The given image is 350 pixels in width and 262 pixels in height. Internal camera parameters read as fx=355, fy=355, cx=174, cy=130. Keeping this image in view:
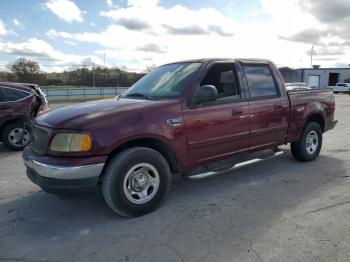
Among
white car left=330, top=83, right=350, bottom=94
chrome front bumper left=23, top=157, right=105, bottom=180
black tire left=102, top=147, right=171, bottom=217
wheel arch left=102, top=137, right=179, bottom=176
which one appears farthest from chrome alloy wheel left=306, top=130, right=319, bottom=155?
white car left=330, top=83, right=350, bottom=94

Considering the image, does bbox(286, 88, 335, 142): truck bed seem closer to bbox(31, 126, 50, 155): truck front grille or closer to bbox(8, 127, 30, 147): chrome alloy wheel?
bbox(31, 126, 50, 155): truck front grille

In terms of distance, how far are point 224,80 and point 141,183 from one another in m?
2.00

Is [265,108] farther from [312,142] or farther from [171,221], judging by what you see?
[171,221]

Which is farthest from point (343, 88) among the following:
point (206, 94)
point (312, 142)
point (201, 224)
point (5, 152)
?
point (201, 224)

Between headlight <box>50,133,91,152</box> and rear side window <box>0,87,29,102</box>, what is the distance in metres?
5.36

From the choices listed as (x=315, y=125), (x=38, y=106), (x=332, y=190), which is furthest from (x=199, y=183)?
(x=38, y=106)

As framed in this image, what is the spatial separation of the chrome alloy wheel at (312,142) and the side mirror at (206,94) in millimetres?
2822

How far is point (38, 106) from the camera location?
29.0 feet

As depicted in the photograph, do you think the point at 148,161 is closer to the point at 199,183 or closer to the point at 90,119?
the point at 90,119

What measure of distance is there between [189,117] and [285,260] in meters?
2.04

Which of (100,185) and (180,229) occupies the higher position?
(100,185)

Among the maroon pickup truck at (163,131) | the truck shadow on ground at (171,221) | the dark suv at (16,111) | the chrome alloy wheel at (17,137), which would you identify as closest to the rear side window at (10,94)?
the dark suv at (16,111)

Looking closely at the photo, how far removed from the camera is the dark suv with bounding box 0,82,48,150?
8289 millimetres

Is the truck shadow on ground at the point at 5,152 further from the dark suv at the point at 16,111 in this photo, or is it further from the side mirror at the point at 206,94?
the side mirror at the point at 206,94
